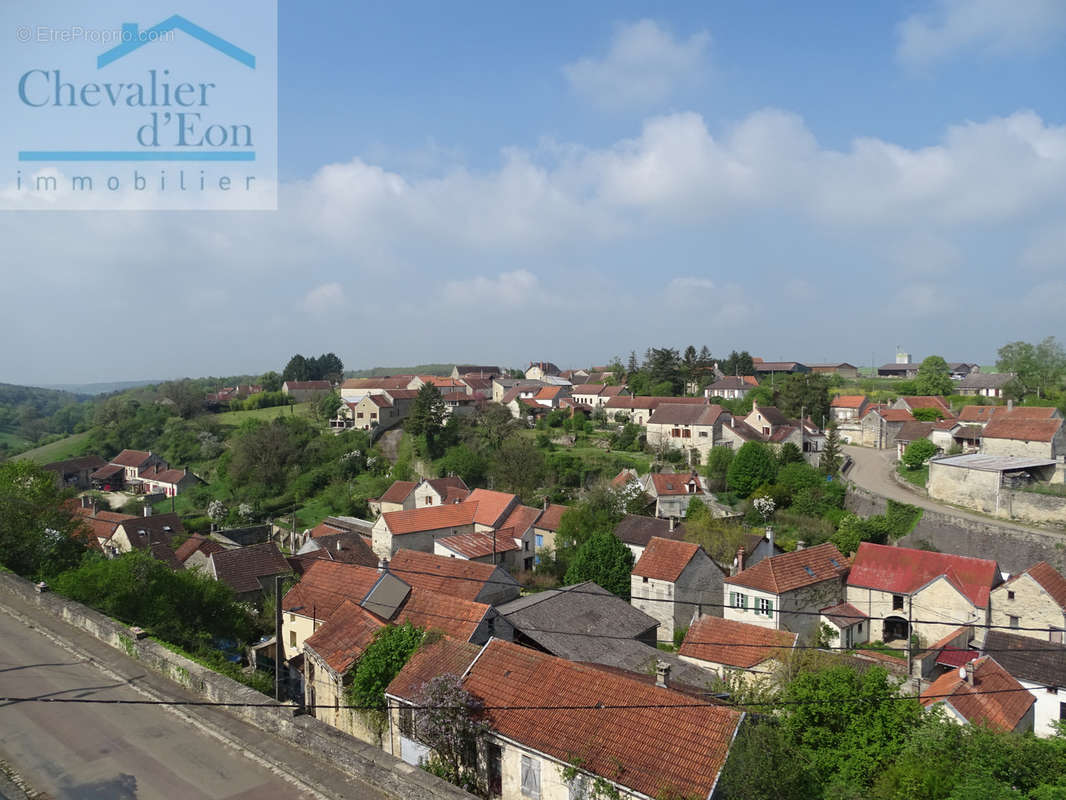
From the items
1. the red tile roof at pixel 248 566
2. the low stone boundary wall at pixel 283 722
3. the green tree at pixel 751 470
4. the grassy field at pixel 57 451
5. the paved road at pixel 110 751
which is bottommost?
the grassy field at pixel 57 451

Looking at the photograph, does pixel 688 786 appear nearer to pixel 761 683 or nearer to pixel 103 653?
pixel 761 683

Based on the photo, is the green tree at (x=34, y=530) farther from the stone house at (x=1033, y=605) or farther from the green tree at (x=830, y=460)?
the green tree at (x=830, y=460)

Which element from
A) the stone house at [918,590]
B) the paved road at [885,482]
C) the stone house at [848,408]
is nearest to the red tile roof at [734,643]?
the stone house at [918,590]

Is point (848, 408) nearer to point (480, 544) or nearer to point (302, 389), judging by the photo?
point (480, 544)

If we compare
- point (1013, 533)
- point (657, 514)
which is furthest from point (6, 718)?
point (1013, 533)

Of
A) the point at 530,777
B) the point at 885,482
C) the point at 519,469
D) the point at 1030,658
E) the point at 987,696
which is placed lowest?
the point at 1030,658

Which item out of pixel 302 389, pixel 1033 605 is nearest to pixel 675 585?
pixel 1033 605

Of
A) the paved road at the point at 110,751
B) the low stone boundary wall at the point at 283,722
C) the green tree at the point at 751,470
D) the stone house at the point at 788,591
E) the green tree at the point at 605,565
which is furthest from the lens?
the green tree at the point at 751,470
